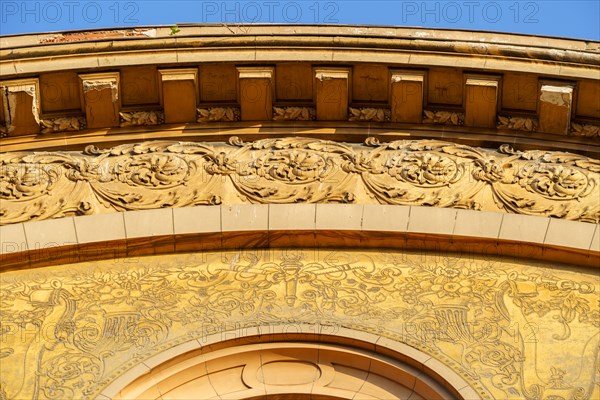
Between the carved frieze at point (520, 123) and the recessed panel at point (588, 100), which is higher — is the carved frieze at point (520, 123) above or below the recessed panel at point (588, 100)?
below

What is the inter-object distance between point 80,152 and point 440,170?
4144 mm

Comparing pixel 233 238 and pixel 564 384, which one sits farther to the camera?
pixel 233 238

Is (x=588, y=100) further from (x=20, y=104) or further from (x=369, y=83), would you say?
(x=20, y=104)

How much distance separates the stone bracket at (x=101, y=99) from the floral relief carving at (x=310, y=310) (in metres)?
2.13

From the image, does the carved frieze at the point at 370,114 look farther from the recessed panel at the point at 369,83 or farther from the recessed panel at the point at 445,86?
the recessed panel at the point at 445,86

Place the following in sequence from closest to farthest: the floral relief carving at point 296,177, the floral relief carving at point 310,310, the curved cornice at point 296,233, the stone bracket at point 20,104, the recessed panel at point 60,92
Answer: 1. the floral relief carving at point 310,310
2. the curved cornice at point 296,233
3. the floral relief carving at point 296,177
4. the stone bracket at point 20,104
5. the recessed panel at point 60,92

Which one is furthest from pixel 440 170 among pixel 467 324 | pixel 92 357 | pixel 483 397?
pixel 92 357

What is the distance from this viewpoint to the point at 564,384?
14.9m

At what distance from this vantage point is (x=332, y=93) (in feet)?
58.9

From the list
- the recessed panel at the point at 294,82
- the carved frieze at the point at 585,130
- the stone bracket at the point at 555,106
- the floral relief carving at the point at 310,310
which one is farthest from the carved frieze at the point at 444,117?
the floral relief carving at the point at 310,310

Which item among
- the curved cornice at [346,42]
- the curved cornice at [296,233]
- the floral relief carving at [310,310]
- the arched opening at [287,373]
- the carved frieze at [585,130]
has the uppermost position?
the curved cornice at [346,42]

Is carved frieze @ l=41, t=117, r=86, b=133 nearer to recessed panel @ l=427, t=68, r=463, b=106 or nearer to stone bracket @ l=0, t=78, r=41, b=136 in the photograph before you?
stone bracket @ l=0, t=78, r=41, b=136

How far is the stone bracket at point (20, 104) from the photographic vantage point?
57.8 ft

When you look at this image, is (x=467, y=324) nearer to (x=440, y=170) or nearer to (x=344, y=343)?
(x=344, y=343)
